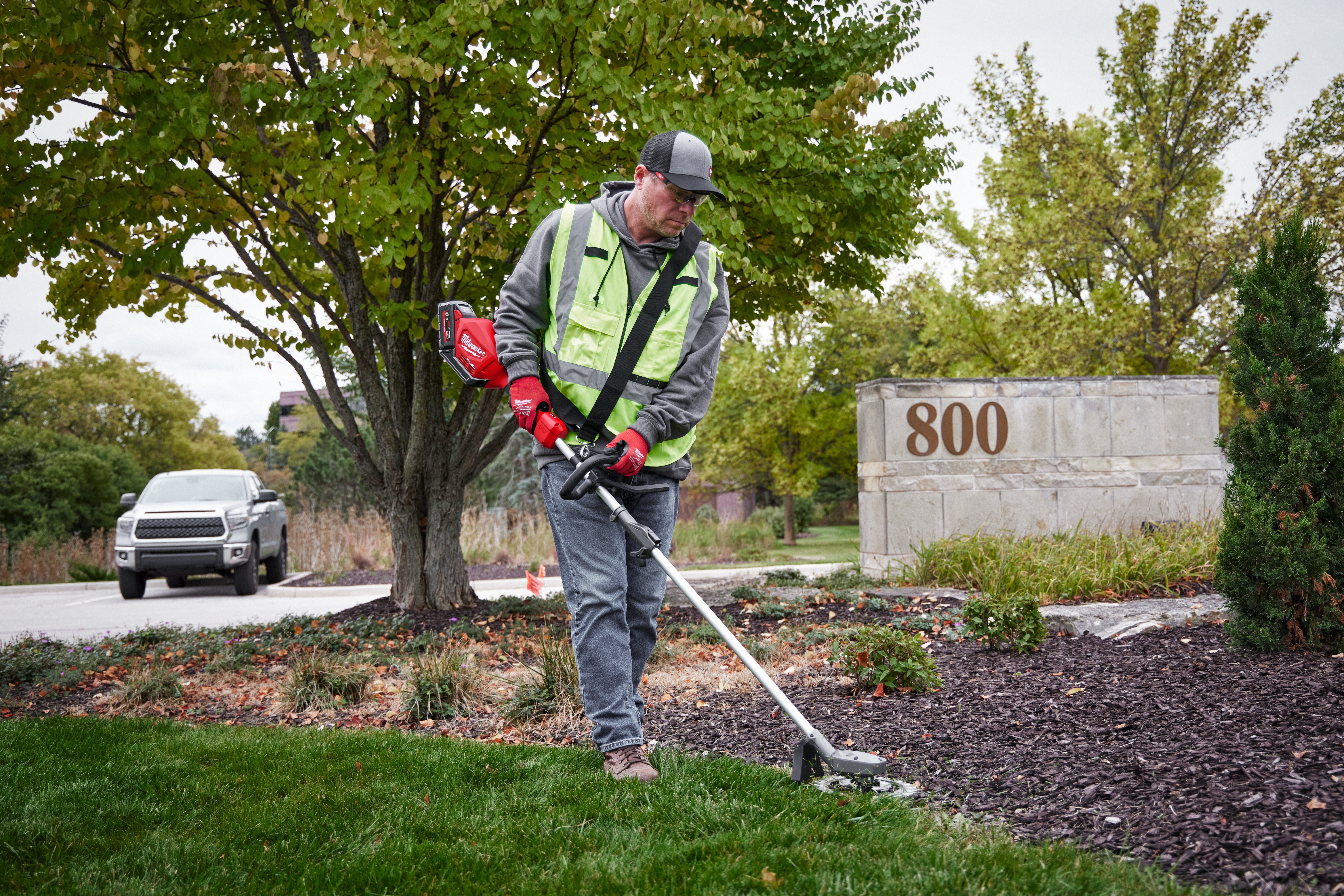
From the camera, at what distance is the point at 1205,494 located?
30.6ft

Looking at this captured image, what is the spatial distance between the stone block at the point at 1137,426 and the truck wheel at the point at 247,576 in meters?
10.5

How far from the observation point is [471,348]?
11.2 feet

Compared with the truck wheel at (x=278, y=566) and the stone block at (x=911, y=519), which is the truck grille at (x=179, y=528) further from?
the stone block at (x=911, y=519)

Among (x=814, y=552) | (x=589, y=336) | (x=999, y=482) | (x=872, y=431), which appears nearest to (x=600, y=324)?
(x=589, y=336)

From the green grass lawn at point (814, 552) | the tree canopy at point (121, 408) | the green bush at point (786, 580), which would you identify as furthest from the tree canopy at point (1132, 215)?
the tree canopy at point (121, 408)

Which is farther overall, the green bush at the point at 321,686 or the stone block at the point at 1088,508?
the stone block at the point at 1088,508

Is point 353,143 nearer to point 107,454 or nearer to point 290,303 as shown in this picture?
point 290,303

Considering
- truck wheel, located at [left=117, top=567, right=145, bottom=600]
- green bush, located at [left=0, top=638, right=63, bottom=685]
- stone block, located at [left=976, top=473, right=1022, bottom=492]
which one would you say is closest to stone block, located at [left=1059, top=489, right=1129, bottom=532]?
stone block, located at [left=976, top=473, right=1022, bottom=492]

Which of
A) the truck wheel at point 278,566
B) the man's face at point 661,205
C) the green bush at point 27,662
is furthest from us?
the truck wheel at point 278,566

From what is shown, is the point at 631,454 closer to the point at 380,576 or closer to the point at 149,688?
the point at 149,688

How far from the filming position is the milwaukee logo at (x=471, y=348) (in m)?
3.38

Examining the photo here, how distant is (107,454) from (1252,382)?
2533cm

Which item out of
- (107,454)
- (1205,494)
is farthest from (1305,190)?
(107,454)

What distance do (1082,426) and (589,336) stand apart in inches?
296
